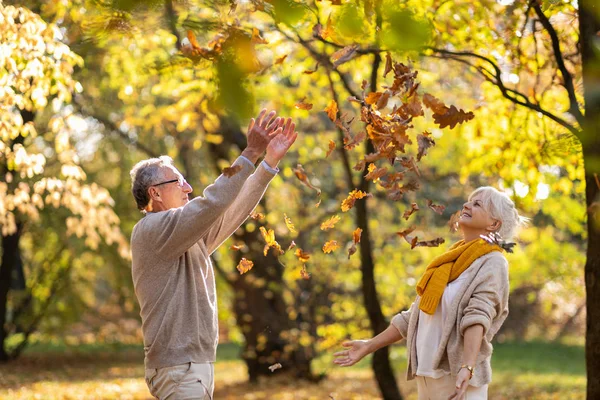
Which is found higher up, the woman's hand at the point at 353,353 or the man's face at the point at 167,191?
the man's face at the point at 167,191

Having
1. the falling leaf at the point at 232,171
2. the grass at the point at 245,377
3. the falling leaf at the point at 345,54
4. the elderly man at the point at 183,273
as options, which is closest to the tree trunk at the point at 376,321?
the grass at the point at 245,377

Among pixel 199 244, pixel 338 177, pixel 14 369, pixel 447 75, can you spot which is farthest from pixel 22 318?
pixel 199 244

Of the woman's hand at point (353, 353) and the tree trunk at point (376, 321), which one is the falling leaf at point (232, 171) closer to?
the woman's hand at point (353, 353)

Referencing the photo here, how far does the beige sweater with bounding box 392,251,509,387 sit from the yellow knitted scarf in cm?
3

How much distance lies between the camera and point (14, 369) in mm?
13391

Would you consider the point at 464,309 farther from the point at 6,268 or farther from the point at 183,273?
the point at 6,268

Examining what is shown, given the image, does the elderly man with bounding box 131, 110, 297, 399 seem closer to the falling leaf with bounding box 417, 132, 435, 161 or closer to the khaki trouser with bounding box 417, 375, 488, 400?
the falling leaf with bounding box 417, 132, 435, 161

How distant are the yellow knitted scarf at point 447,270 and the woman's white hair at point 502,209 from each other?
10cm

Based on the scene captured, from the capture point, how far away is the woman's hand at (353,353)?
138 inches

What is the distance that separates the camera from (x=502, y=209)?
3396mm

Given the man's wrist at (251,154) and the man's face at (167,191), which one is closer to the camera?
the man's wrist at (251,154)

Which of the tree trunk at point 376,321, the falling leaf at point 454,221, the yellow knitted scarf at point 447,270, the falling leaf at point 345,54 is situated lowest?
the tree trunk at point 376,321

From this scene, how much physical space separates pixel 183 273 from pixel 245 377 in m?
8.99

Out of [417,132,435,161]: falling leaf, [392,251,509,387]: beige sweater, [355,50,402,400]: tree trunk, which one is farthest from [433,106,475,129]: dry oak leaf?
[355,50,402,400]: tree trunk
